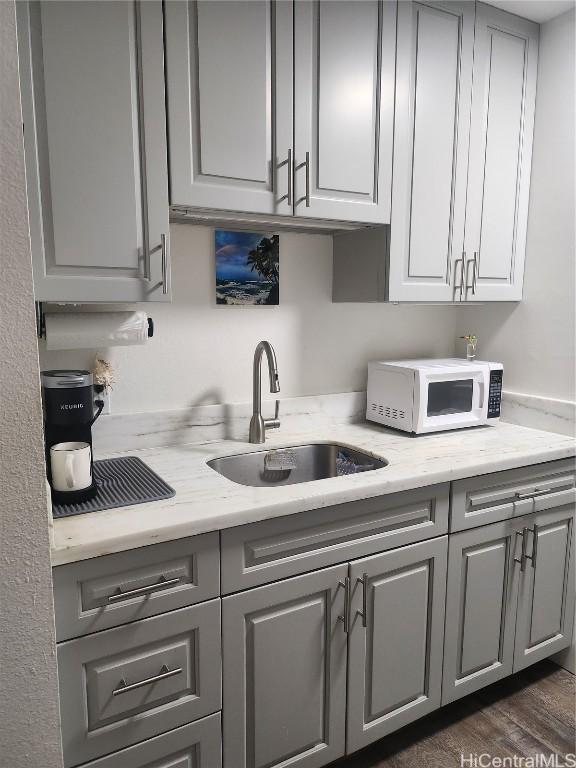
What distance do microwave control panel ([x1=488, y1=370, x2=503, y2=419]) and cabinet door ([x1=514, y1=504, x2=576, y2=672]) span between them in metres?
0.45

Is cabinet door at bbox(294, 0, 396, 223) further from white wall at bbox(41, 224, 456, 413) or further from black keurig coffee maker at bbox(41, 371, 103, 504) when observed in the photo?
black keurig coffee maker at bbox(41, 371, 103, 504)

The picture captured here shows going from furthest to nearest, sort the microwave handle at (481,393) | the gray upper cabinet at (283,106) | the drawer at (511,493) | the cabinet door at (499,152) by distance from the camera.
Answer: the microwave handle at (481,393)
the cabinet door at (499,152)
the drawer at (511,493)
the gray upper cabinet at (283,106)

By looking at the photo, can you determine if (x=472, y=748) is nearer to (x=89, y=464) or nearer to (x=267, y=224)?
(x=89, y=464)

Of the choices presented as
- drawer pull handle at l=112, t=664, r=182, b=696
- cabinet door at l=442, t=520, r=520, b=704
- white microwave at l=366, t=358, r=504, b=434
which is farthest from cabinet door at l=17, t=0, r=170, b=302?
cabinet door at l=442, t=520, r=520, b=704

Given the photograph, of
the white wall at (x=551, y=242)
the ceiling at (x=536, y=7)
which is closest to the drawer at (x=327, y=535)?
the white wall at (x=551, y=242)

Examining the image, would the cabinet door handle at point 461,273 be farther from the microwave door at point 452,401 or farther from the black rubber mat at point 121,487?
the black rubber mat at point 121,487

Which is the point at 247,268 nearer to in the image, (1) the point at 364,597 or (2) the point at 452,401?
(2) the point at 452,401

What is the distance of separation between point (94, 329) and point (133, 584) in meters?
0.75

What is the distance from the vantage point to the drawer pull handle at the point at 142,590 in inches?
48.3

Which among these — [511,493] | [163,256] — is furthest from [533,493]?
[163,256]

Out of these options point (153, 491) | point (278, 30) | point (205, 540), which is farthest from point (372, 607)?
point (278, 30)

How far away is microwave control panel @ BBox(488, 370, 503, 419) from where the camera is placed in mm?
2250

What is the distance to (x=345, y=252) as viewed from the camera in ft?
7.10

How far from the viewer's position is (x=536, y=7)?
2043 millimetres
